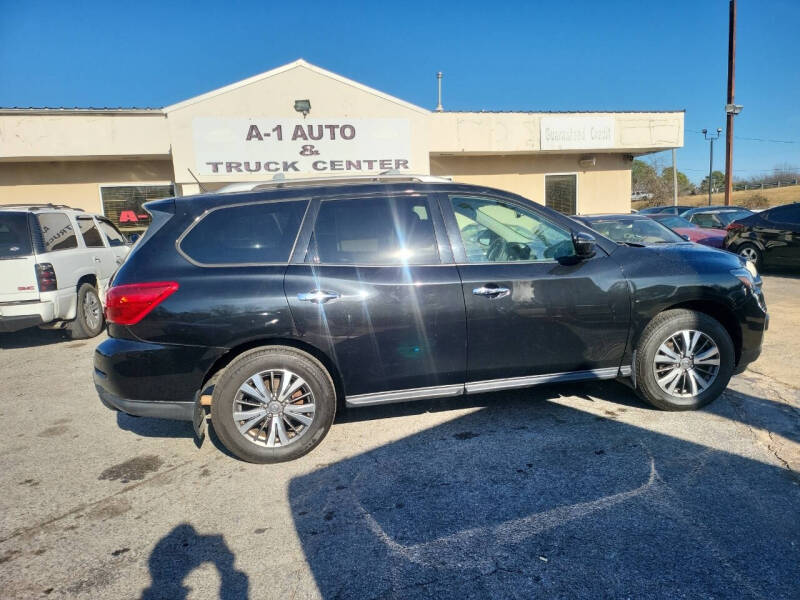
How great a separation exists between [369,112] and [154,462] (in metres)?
10.6

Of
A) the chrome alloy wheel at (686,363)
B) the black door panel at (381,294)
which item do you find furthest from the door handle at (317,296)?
the chrome alloy wheel at (686,363)

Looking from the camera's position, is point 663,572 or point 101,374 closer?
point 663,572

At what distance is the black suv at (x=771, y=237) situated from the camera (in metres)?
10.0

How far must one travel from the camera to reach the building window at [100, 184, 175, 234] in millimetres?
12672

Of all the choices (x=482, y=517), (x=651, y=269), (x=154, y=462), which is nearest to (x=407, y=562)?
(x=482, y=517)

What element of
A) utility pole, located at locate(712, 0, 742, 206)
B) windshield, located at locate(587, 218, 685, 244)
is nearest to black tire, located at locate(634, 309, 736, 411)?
windshield, located at locate(587, 218, 685, 244)

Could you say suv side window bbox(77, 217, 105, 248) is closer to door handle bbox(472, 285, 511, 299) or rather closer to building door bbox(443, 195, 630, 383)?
building door bbox(443, 195, 630, 383)

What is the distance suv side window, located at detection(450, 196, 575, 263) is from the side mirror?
3.7 inches

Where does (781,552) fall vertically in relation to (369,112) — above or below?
below

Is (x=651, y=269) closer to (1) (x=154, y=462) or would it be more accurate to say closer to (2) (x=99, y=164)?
(1) (x=154, y=462)

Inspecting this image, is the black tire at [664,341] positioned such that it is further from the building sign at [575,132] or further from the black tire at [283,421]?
the building sign at [575,132]

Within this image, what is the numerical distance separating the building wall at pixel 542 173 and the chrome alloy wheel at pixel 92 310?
9123 mm

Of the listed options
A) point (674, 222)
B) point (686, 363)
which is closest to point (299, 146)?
point (674, 222)

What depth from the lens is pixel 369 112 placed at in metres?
12.4
